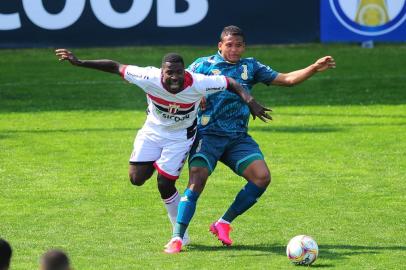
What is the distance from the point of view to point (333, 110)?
19422mm

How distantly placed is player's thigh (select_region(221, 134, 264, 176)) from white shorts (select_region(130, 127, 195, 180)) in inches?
15.6

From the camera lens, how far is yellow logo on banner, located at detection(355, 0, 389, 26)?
22.6m

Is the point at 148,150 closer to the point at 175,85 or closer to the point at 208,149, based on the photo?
the point at 208,149

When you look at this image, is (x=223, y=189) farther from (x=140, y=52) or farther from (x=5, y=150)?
(x=140, y=52)

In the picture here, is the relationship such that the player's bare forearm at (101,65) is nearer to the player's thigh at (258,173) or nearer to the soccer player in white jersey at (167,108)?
the soccer player in white jersey at (167,108)

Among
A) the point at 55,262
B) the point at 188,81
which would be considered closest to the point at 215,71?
the point at 188,81

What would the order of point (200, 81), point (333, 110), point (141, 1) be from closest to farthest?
point (200, 81)
point (333, 110)
point (141, 1)

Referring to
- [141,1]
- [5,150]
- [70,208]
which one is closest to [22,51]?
[141,1]

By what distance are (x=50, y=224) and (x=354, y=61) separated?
43.8ft

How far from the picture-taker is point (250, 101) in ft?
32.7

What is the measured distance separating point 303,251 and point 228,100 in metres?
1.79

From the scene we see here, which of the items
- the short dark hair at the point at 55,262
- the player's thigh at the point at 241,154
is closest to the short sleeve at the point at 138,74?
the player's thigh at the point at 241,154

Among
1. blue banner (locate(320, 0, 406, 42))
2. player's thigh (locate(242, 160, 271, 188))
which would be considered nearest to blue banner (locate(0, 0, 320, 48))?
blue banner (locate(320, 0, 406, 42))

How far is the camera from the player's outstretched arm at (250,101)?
9898 mm
